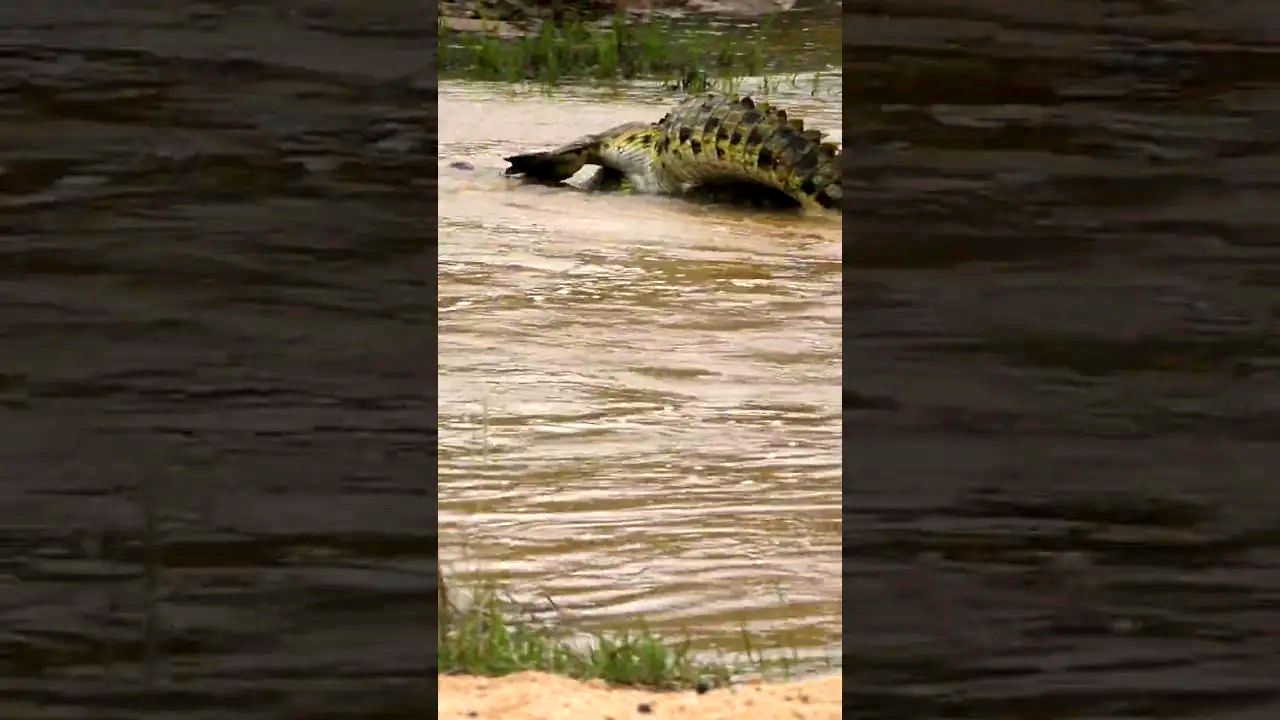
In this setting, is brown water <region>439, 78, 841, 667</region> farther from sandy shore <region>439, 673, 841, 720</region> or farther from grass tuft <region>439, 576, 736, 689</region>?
sandy shore <region>439, 673, 841, 720</region>

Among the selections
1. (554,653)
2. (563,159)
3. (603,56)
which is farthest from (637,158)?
(554,653)

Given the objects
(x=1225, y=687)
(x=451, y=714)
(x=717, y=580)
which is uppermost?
(x=1225, y=687)

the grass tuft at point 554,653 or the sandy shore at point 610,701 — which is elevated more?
the sandy shore at point 610,701

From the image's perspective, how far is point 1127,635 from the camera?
621 millimetres

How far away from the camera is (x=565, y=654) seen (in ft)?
6.59

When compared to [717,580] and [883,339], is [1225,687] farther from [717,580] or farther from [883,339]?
[717,580]

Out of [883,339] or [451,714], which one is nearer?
[883,339]

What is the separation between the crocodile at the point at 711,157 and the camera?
474cm

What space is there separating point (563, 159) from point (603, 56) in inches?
73.4

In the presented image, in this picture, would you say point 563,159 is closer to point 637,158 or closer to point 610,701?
point 637,158

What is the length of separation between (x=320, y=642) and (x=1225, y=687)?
371mm

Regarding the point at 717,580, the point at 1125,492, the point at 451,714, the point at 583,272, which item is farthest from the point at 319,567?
the point at 583,272

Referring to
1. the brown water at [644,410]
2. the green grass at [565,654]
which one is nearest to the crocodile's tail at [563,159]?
the brown water at [644,410]

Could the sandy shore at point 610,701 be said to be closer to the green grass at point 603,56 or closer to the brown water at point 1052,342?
the brown water at point 1052,342
